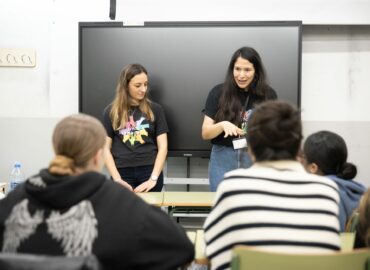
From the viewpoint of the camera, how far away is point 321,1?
400cm

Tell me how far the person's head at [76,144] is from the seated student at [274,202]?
46 centimetres

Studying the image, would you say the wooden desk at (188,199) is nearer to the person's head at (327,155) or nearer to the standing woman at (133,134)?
the standing woman at (133,134)

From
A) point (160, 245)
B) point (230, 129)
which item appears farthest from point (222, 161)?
point (160, 245)

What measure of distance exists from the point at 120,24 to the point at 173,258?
2883 millimetres

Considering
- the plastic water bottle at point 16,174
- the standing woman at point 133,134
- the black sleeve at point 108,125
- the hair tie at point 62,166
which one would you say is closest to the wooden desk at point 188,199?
the standing woman at point 133,134

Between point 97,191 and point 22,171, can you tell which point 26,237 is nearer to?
point 97,191

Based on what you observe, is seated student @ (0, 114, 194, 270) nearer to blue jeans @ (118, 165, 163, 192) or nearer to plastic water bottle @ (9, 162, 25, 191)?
blue jeans @ (118, 165, 163, 192)

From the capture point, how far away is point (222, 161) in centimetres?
326

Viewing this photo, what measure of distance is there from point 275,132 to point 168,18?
108 inches

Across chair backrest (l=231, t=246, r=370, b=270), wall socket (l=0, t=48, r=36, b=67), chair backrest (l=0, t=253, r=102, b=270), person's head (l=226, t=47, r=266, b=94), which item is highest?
wall socket (l=0, t=48, r=36, b=67)

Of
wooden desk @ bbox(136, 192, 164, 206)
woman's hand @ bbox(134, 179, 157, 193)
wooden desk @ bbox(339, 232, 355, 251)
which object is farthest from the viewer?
woman's hand @ bbox(134, 179, 157, 193)

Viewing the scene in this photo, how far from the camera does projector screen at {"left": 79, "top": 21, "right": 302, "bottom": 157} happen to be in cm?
391

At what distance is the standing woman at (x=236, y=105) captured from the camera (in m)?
3.17

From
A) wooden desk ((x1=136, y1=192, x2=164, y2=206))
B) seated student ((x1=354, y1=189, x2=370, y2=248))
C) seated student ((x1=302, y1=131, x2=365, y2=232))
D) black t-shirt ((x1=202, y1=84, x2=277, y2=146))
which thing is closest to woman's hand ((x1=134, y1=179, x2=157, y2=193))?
wooden desk ((x1=136, y1=192, x2=164, y2=206))
